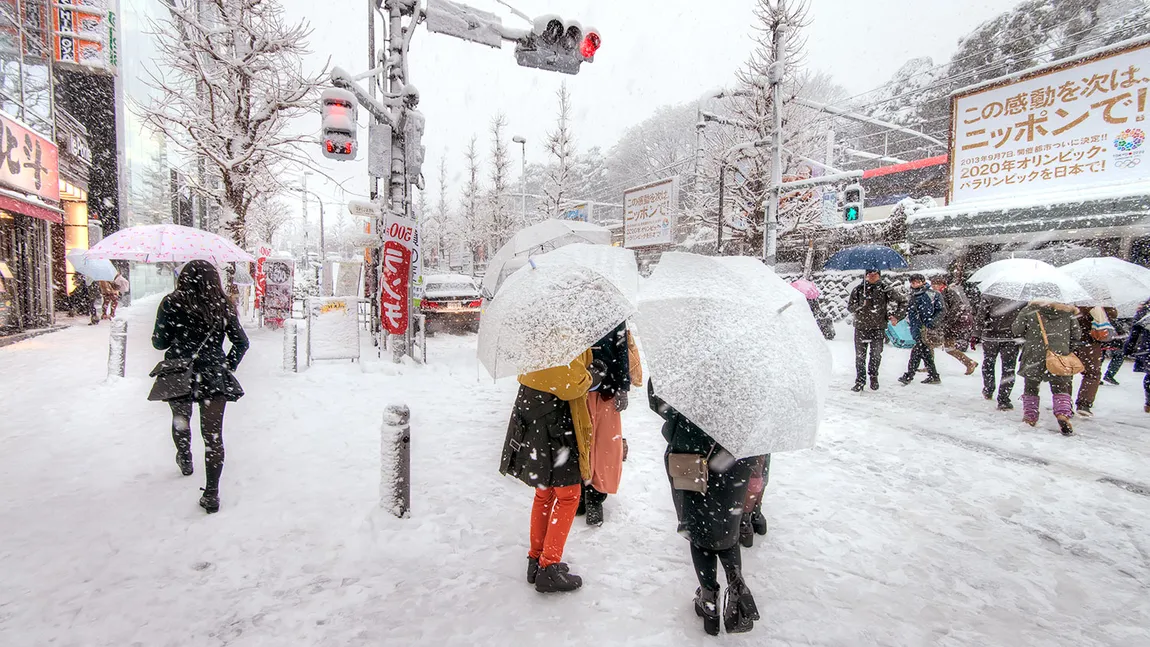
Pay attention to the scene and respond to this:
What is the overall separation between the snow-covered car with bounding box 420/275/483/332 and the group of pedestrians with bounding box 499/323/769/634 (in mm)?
12211

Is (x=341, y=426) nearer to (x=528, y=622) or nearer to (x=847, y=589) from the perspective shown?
(x=528, y=622)

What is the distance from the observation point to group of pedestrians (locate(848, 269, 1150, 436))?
609cm

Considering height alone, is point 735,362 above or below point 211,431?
above

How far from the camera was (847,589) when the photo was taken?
3.21m

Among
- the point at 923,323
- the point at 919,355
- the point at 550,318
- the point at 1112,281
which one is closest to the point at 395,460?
the point at 550,318

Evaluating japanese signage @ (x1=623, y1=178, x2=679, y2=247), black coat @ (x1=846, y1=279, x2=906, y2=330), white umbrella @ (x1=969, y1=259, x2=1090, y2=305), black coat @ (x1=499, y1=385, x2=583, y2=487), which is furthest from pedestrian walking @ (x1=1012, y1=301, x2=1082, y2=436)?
japanese signage @ (x1=623, y1=178, x2=679, y2=247)

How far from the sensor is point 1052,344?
6.03 metres

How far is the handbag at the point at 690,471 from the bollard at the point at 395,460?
204cm

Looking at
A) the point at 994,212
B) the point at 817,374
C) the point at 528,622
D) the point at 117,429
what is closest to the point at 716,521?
the point at 817,374

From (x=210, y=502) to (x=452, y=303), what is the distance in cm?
1164

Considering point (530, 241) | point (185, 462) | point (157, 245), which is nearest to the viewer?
point (185, 462)

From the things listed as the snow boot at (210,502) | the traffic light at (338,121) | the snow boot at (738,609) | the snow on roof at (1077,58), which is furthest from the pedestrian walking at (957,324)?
the snow boot at (210,502)

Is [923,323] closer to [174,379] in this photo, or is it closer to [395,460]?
[395,460]

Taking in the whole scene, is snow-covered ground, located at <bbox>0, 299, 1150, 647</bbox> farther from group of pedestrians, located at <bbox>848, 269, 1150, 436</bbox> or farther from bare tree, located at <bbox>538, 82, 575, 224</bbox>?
bare tree, located at <bbox>538, 82, 575, 224</bbox>
